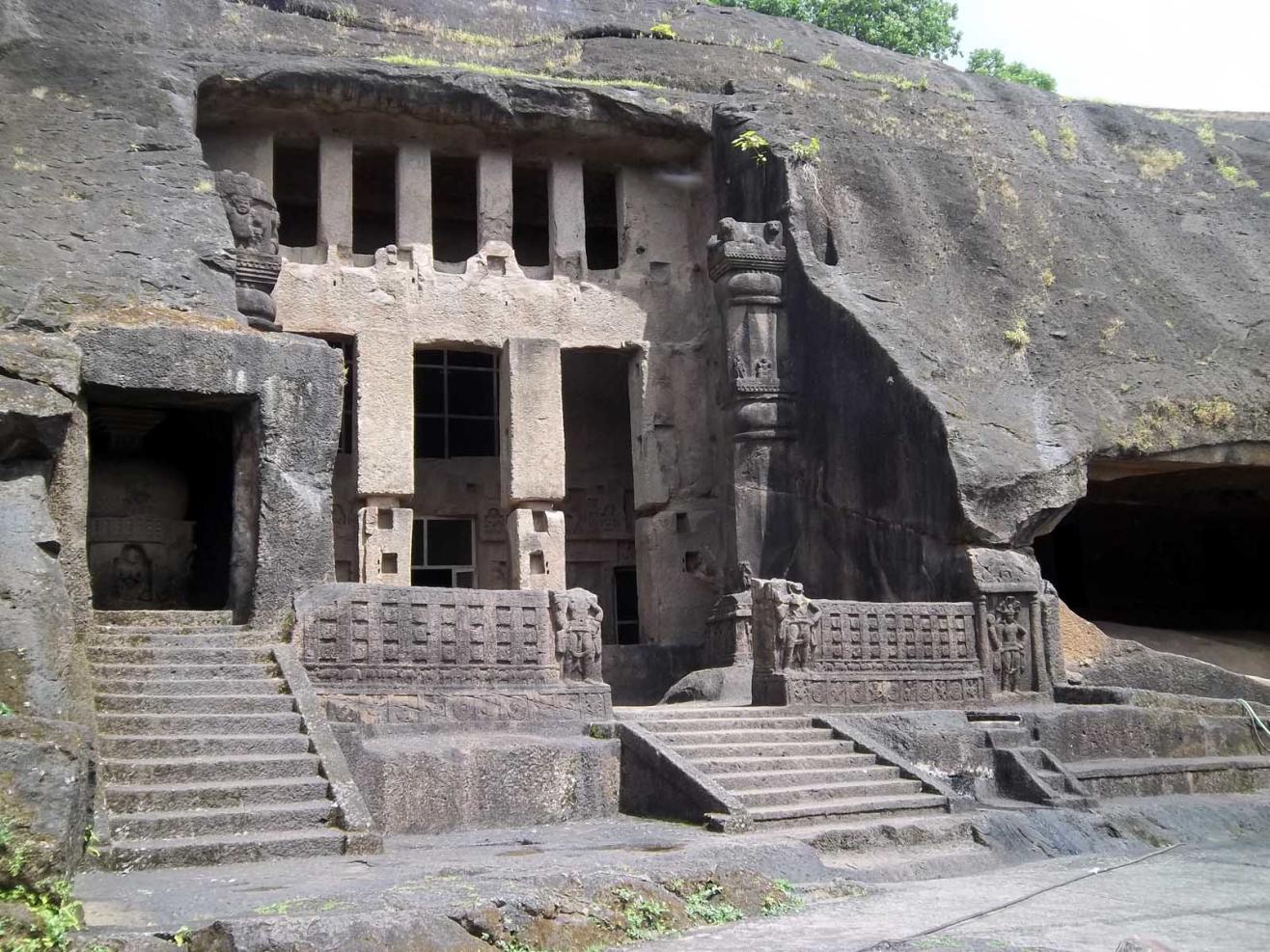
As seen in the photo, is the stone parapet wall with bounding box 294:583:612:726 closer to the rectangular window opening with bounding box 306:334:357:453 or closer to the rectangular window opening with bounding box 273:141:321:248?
the rectangular window opening with bounding box 306:334:357:453

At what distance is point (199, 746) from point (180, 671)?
37.4 inches

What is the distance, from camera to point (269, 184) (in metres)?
13.2

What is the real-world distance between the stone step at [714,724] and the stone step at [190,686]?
2.45 metres

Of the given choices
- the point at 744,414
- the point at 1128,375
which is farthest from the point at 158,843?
the point at 1128,375

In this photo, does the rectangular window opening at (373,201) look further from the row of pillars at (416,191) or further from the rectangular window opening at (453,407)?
the rectangular window opening at (453,407)

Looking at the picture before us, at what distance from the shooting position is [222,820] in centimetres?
596

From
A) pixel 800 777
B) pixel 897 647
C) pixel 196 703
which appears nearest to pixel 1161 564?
pixel 897 647

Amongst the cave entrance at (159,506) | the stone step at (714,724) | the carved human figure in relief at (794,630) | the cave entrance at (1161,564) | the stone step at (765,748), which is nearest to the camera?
the stone step at (765,748)

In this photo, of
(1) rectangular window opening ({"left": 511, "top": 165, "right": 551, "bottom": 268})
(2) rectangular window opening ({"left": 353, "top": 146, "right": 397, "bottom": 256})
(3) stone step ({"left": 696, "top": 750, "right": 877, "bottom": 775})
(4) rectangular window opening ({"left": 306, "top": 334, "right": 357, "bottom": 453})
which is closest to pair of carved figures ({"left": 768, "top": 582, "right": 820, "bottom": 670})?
(3) stone step ({"left": 696, "top": 750, "right": 877, "bottom": 775})

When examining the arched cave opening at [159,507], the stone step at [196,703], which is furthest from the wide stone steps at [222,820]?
the arched cave opening at [159,507]

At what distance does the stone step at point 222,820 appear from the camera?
18.9 ft

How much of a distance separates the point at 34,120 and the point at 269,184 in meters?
2.82

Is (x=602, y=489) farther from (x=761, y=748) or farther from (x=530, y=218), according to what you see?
(x=761, y=748)

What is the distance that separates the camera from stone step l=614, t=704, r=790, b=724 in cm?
893
